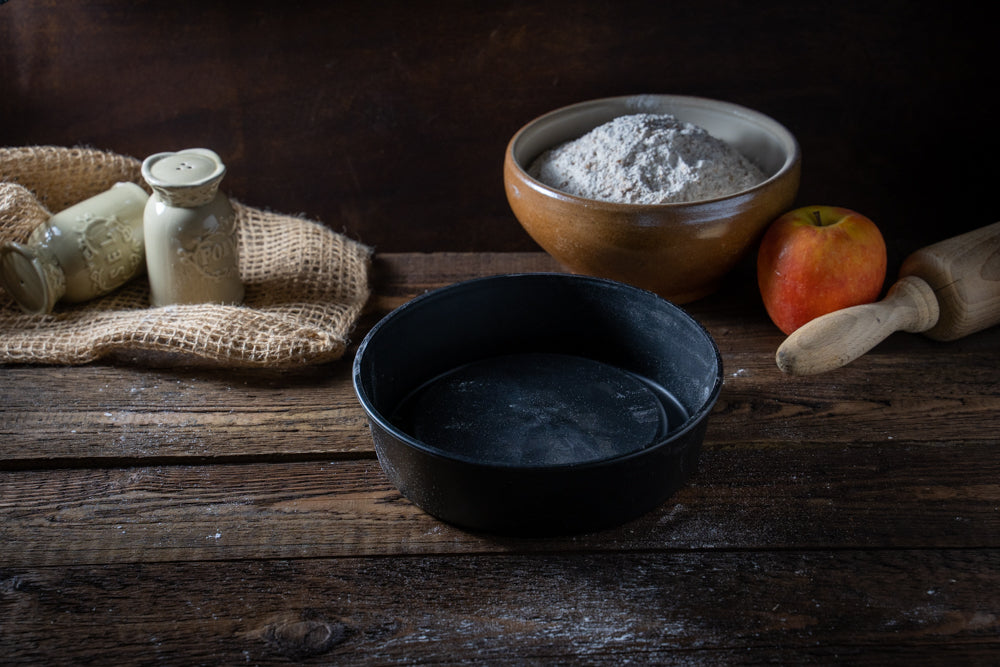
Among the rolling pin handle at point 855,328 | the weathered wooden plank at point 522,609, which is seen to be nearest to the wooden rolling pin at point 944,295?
the rolling pin handle at point 855,328

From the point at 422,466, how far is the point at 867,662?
28cm

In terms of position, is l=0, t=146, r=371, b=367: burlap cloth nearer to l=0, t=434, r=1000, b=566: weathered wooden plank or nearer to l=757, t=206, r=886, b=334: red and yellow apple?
l=0, t=434, r=1000, b=566: weathered wooden plank

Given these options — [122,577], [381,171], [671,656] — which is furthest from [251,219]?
[671,656]

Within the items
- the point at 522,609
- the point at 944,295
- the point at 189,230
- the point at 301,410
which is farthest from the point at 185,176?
the point at 944,295

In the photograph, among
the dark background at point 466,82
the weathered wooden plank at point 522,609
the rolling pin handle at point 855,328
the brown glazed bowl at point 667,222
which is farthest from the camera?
the dark background at point 466,82

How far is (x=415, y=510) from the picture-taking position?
603 millimetres

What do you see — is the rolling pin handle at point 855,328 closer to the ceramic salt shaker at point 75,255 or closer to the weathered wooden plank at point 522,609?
the weathered wooden plank at point 522,609

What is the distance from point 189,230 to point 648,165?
16.5 inches

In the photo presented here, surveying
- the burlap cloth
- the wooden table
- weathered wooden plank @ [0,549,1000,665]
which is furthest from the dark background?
weathered wooden plank @ [0,549,1000,665]

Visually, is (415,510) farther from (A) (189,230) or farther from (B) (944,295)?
(B) (944,295)

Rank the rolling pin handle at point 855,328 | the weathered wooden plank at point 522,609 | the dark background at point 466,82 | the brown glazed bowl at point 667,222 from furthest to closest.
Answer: the dark background at point 466,82
the brown glazed bowl at point 667,222
the rolling pin handle at point 855,328
the weathered wooden plank at point 522,609

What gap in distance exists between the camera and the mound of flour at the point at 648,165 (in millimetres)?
770

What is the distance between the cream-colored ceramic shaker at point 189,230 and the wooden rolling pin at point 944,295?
20.4 inches

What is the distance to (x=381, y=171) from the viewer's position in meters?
1.07
